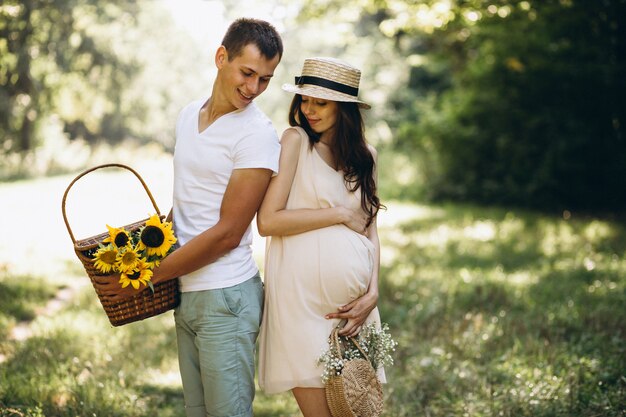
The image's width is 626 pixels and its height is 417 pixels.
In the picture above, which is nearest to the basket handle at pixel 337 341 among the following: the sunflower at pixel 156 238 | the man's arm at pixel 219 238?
the man's arm at pixel 219 238

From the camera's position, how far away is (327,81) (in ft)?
10.8

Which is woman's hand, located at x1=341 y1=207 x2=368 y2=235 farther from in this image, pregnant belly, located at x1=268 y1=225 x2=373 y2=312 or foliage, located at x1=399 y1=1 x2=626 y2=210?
foliage, located at x1=399 y1=1 x2=626 y2=210

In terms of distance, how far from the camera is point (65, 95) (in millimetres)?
26547

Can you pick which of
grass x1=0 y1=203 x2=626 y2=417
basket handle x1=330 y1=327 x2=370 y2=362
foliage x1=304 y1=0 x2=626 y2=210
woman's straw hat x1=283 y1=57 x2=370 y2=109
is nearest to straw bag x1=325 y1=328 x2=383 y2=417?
basket handle x1=330 y1=327 x2=370 y2=362

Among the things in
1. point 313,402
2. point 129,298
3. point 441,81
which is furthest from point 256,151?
point 441,81

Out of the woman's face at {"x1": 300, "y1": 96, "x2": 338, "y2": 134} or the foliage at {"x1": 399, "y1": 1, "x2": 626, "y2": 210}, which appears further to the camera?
the foliage at {"x1": 399, "y1": 1, "x2": 626, "y2": 210}

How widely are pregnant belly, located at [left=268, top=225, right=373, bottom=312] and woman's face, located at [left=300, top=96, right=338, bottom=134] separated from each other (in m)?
0.54

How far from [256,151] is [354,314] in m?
0.95

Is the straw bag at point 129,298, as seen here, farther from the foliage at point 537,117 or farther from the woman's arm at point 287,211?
the foliage at point 537,117

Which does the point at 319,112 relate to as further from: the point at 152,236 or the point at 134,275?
the point at 134,275

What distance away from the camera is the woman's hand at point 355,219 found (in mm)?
3276

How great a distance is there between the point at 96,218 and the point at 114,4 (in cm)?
1264

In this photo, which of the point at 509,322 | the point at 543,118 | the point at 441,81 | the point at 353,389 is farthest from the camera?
the point at 441,81

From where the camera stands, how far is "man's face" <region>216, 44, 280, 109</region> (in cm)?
305
